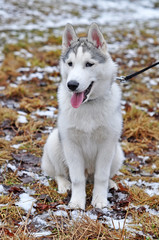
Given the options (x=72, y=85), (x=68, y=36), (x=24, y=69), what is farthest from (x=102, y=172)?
(x=24, y=69)

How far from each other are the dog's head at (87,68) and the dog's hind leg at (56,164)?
86 cm

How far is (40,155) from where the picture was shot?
14.7 feet

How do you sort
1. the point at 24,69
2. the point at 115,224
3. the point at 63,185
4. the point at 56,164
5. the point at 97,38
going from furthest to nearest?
the point at 24,69 < the point at 56,164 < the point at 63,185 < the point at 97,38 < the point at 115,224

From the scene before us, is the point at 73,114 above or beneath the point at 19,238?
above

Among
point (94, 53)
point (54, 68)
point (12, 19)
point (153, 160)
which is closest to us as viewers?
point (94, 53)

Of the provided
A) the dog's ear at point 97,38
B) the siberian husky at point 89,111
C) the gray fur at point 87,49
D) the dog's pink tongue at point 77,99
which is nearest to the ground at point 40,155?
the siberian husky at point 89,111

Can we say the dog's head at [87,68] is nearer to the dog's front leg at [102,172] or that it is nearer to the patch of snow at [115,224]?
the dog's front leg at [102,172]

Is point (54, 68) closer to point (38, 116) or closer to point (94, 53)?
point (38, 116)

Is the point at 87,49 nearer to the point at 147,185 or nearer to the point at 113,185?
the point at 113,185

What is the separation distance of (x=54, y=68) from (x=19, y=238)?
6.50 m

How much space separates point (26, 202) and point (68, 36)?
6.29 feet

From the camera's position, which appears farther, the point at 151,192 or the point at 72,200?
the point at 151,192

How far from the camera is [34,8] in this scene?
1841 cm

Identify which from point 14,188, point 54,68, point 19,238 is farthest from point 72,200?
point 54,68
